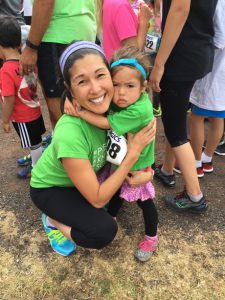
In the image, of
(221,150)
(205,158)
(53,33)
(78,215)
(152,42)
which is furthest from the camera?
(221,150)

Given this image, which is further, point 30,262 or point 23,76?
point 23,76

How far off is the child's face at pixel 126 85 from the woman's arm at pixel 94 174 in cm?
21

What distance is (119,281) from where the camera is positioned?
7.02 feet

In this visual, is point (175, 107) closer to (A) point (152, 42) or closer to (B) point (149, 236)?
(B) point (149, 236)

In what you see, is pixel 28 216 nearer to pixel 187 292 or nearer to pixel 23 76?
pixel 23 76

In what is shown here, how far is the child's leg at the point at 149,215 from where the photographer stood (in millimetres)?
2193

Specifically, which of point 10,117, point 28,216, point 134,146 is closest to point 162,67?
point 134,146

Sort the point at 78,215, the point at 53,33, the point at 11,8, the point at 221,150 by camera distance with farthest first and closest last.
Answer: the point at 11,8, the point at 221,150, the point at 53,33, the point at 78,215

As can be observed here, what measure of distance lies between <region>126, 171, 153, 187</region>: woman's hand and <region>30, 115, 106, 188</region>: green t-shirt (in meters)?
0.21

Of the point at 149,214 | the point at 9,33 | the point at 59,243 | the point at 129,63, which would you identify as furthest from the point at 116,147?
the point at 9,33

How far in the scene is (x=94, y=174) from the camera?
1831 millimetres

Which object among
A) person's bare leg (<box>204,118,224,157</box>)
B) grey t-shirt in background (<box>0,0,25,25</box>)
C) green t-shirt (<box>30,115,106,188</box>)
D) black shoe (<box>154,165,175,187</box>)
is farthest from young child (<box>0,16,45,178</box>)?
person's bare leg (<box>204,118,224,157</box>)

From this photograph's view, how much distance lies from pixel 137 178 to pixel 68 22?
4.67 feet

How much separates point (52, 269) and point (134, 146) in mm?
1118
